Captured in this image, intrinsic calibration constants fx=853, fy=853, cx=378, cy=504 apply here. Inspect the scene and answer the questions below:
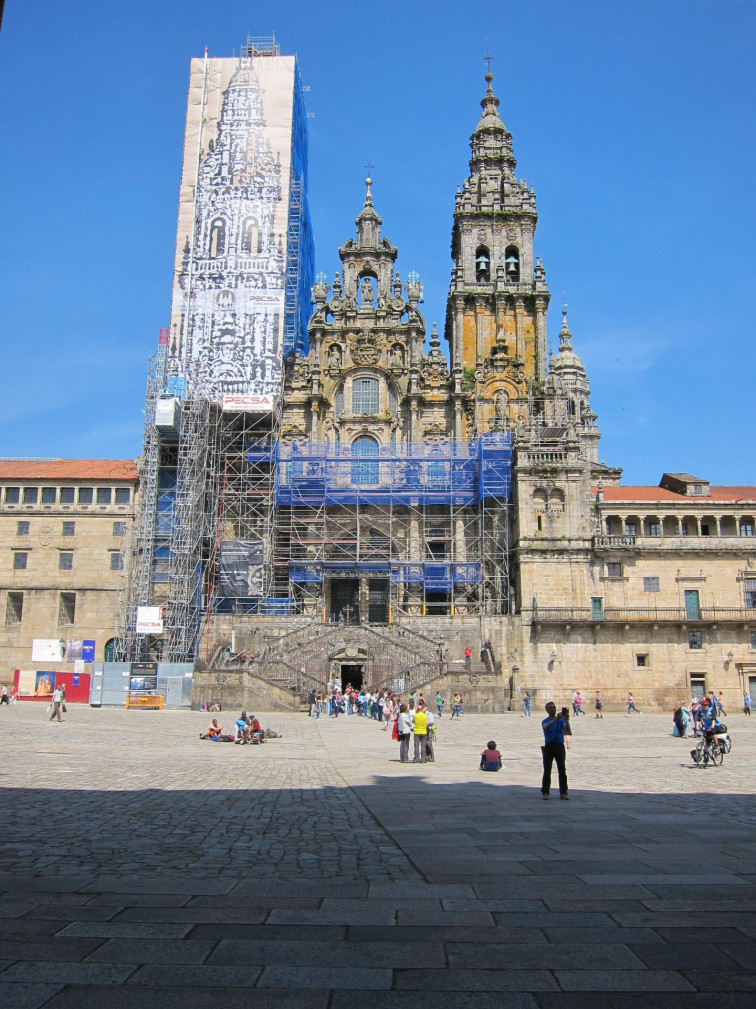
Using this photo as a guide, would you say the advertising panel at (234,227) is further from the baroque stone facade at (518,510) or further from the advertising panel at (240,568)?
the advertising panel at (240,568)

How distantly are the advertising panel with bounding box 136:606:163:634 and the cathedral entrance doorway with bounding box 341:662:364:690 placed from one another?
33.9 feet

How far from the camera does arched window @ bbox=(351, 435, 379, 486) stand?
54.3 m

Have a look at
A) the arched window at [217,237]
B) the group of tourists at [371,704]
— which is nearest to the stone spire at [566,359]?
the arched window at [217,237]

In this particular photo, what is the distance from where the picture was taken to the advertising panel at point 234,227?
54.4m

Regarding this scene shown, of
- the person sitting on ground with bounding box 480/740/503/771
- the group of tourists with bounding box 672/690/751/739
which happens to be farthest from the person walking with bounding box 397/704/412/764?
the group of tourists with bounding box 672/690/751/739

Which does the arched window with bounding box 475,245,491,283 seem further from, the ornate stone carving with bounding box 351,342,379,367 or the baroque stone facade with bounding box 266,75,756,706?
the ornate stone carving with bounding box 351,342,379,367

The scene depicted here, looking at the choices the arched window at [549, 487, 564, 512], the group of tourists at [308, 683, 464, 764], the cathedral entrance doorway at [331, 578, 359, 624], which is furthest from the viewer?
the cathedral entrance doorway at [331, 578, 359, 624]

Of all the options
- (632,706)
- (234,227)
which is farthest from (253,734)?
(234,227)

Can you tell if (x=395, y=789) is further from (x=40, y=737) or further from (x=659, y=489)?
(x=659, y=489)

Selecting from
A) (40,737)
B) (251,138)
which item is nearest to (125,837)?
(40,737)

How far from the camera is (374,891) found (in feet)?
25.2

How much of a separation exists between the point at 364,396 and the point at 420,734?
39888 millimetres

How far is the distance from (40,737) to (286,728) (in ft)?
29.5

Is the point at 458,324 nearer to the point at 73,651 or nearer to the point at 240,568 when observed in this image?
the point at 240,568
